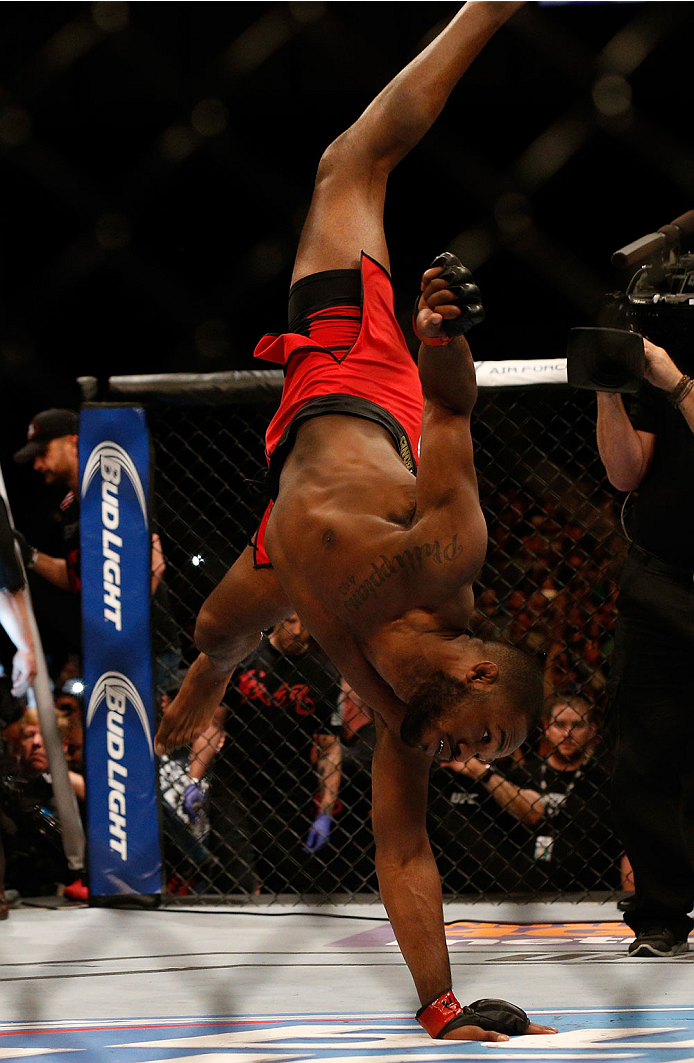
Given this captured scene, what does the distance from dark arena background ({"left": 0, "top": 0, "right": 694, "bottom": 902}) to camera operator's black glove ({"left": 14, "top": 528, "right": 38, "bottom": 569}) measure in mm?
102

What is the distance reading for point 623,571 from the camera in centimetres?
212

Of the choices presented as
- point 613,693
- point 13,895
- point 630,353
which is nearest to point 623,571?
point 613,693

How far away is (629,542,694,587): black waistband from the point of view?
6.70 ft

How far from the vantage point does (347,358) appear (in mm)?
1686

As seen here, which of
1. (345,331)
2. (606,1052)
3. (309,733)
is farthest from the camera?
(309,733)

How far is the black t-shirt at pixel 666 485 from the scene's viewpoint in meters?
2.02

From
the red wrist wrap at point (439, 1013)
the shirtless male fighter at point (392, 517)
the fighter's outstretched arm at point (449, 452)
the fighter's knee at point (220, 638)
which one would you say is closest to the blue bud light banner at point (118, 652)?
the fighter's knee at point (220, 638)

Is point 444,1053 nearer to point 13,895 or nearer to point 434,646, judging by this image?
point 434,646

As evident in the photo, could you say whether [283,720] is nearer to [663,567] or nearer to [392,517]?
[663,567]

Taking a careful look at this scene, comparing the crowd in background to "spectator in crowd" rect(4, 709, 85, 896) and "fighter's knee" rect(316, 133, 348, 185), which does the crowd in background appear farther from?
"fighter's knee" rect(316, 133, 348, 185)

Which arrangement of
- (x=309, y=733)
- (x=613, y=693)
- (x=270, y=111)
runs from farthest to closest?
(x=270, y=111)
(x=309, y=733)
(x=613, y=693)

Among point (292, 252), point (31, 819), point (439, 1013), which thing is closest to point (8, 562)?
point (31, 819)

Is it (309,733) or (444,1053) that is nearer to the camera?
(444,1053)

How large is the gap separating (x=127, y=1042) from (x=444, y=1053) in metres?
0.39
